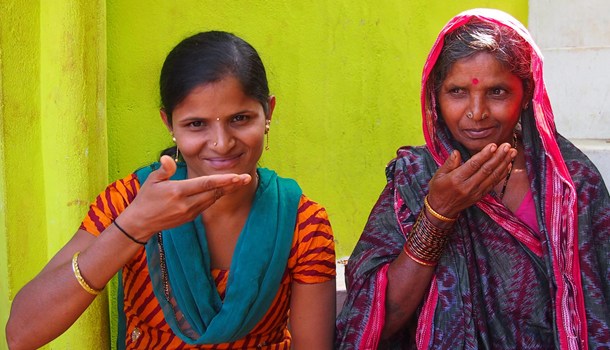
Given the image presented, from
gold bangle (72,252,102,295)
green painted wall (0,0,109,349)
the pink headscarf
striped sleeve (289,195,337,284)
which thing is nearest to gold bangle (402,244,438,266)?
the pink headscarf

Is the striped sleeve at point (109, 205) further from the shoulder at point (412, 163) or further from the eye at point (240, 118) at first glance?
the shoulder at point (412, 163)

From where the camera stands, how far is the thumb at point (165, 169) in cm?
208

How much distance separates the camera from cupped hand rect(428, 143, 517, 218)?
2357 mm

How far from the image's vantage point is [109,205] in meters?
2.48

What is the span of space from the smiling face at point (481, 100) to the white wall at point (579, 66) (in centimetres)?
146

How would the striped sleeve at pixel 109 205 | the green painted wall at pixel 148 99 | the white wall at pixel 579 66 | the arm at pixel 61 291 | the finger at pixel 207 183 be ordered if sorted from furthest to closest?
1. the white wall at pixel 579 66
2. the green painted wall at pixel 148 99
3. the striped sleeve at pixel 109 205
4. the arm at pixel 61 291
5. the finger at pixel 207 183

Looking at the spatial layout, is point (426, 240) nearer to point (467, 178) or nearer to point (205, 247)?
point (467, 178)

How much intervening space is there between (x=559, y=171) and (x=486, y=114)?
0.32 meters

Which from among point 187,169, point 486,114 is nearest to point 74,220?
point 187,169

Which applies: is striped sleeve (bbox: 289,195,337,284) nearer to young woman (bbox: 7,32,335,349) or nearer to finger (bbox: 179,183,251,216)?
young woman (bbox: 7,32,335,349)

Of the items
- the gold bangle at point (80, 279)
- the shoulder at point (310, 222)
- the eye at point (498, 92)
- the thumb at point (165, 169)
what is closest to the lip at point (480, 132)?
the eye at point (498, 92)

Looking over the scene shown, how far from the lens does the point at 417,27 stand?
13.4ft

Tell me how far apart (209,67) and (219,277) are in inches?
26.6

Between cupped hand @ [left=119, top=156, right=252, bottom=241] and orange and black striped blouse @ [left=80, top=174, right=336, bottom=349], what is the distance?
0.33m
